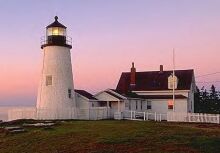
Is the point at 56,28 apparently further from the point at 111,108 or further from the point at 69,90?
the point at 111,108

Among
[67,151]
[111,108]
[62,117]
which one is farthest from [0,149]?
[111,108]

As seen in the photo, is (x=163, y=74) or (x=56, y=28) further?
(x=163, y=74)

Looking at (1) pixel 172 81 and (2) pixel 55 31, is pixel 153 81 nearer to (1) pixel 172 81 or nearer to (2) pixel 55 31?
(1) pixel 172 81

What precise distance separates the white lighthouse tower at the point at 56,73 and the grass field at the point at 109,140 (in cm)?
1293

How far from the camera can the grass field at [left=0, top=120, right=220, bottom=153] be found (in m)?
24.3

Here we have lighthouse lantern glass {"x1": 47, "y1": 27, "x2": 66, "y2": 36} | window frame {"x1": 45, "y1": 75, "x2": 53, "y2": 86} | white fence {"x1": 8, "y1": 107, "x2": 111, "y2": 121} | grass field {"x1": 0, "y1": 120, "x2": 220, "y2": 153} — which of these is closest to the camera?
grass field {"x1": 0, "y1": 120, "x2": 220, "y2": 153}

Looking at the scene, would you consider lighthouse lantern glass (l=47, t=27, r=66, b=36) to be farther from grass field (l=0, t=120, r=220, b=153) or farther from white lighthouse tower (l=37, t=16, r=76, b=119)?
grass field (l=0, t=120, r=220, b=153)

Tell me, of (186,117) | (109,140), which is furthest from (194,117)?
(109,140)

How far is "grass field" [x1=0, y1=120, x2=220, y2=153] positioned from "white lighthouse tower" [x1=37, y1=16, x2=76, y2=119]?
12925 millimetres

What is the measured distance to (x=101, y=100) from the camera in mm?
50188

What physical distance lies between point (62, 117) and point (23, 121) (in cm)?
444

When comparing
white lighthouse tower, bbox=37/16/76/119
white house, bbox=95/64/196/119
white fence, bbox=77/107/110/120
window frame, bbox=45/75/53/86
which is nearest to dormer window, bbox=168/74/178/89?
white house, bbox=95/64/196/119

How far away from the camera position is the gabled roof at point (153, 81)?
2231 inches

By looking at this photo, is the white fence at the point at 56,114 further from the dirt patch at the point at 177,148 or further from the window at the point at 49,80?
the dirt patch at the point at 177,148
